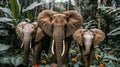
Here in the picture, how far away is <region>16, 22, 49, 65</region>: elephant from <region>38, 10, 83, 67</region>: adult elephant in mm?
233

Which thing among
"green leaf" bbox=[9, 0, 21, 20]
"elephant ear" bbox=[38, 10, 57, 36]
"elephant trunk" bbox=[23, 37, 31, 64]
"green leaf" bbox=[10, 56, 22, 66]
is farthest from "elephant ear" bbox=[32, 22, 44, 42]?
"green leaf" bbox=[9, 0, 21, 20]

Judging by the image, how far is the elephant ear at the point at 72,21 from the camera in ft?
20.6

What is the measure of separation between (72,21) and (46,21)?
637mm

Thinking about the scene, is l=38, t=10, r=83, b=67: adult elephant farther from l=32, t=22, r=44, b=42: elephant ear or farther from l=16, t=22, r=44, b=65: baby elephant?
l=16, t=22, r=44, b=65: baby elephant

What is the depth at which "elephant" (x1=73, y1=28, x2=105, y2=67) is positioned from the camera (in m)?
5.70

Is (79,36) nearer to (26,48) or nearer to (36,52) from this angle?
(36,52)

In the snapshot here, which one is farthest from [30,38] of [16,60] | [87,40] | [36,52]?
[87,40]

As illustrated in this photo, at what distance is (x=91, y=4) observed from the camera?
16.9 meters

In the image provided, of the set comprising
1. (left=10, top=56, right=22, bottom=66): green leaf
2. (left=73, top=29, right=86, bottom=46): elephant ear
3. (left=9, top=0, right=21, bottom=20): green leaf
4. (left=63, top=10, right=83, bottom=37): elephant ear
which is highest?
(left=9, top=0, right=21, bottom=20): green leaf

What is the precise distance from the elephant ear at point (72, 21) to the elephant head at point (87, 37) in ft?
0.81

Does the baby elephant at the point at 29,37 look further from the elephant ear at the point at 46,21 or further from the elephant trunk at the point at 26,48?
the elephant ear at the point at 46,21

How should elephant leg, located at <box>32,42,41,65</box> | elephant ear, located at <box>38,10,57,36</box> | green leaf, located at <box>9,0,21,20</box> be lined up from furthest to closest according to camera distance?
green leaf, located at <box>9,0,21,20</box>
elephant ear, located at <box>38,10,57,36</box>
elephant leg, located at <box>32,42,41,65</box>

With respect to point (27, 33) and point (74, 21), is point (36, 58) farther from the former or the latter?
point (74, 21)

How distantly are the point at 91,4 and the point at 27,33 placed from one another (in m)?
11.6
